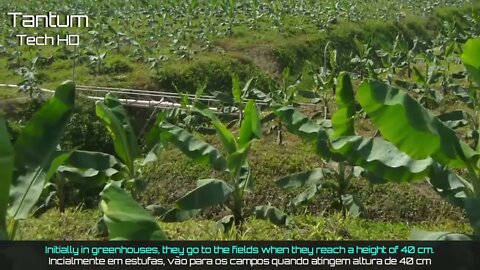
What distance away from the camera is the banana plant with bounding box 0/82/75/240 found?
3997mm

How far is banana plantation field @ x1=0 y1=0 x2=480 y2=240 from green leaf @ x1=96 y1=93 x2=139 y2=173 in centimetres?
1

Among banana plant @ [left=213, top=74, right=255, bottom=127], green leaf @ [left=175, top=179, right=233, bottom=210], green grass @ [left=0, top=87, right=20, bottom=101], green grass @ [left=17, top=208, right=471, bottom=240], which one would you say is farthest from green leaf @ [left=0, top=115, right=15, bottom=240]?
green grass @ [left=0, top=87, right=20, bottom=101]

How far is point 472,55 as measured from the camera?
421 centimetres

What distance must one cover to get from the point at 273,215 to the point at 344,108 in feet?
4.09

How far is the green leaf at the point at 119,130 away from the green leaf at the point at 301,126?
1.43 meters

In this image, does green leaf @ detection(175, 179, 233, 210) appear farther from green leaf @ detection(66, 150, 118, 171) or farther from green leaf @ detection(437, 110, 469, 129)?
green leaf @ detection(437, 110, 469, 129)

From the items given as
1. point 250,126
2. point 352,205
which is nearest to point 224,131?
point 250,126

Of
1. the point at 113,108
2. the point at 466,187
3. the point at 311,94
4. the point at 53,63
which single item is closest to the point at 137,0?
the point at 53,63

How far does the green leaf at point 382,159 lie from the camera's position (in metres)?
4.31

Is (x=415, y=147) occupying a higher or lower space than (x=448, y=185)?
higher

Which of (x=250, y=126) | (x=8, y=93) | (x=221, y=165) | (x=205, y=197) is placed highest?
(x=250, y=126)

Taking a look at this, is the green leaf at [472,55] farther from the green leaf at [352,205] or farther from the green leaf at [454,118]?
the green leaf at [454,118]

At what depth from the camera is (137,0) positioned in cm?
2420

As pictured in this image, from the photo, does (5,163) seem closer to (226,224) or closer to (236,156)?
(236,156)
